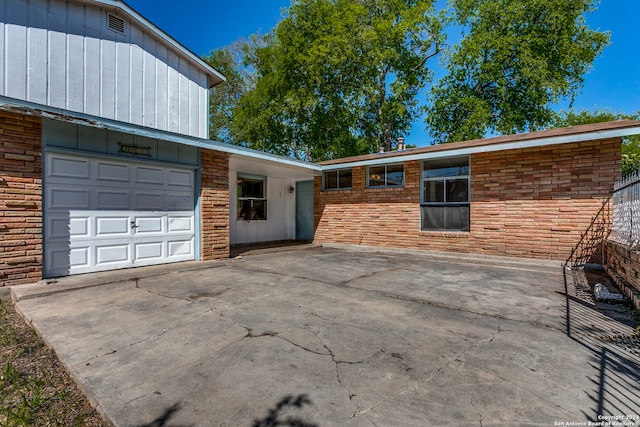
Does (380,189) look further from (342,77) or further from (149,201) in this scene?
(342,77)

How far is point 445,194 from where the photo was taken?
9.83m

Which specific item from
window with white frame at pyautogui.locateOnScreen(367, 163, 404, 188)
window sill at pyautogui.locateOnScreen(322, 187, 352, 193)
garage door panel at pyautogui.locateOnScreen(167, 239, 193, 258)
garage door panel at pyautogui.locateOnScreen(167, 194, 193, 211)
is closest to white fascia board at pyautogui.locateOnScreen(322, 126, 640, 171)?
window with white frame at pyautogui.locateOnScreen(367, 163, 404, 188)

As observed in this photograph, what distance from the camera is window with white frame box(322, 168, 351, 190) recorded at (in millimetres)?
12266

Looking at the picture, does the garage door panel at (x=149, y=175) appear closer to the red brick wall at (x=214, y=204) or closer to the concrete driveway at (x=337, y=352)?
the red brick wall at (x=214, y=204)

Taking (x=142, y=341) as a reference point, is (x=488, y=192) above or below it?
above

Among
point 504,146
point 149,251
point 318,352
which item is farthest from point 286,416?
point 504,146

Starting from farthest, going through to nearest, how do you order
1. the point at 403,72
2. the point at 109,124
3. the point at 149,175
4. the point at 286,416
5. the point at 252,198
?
the point at 403,72 → the point at 252,198 → the point at 149,175 → the point at 109,124 → the point at 286,416

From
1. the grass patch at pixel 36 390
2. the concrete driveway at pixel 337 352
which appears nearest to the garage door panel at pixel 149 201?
the concrete driveway at pixel 337 352

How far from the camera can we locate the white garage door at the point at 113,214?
589 centimetres

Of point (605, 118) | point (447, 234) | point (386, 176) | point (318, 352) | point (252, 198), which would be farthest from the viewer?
point (605, 118)

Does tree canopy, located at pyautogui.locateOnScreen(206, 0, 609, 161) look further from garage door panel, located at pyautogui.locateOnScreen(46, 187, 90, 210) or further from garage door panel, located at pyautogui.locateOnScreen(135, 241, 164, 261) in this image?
garage door panel, located at pyautogui.locateOnScreen(46, 187, 90, 210)

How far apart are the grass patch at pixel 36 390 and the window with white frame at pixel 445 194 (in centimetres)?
948

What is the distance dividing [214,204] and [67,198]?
3.16 metres

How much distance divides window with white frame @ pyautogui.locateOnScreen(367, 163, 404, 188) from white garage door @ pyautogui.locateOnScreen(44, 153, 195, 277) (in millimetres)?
6322
